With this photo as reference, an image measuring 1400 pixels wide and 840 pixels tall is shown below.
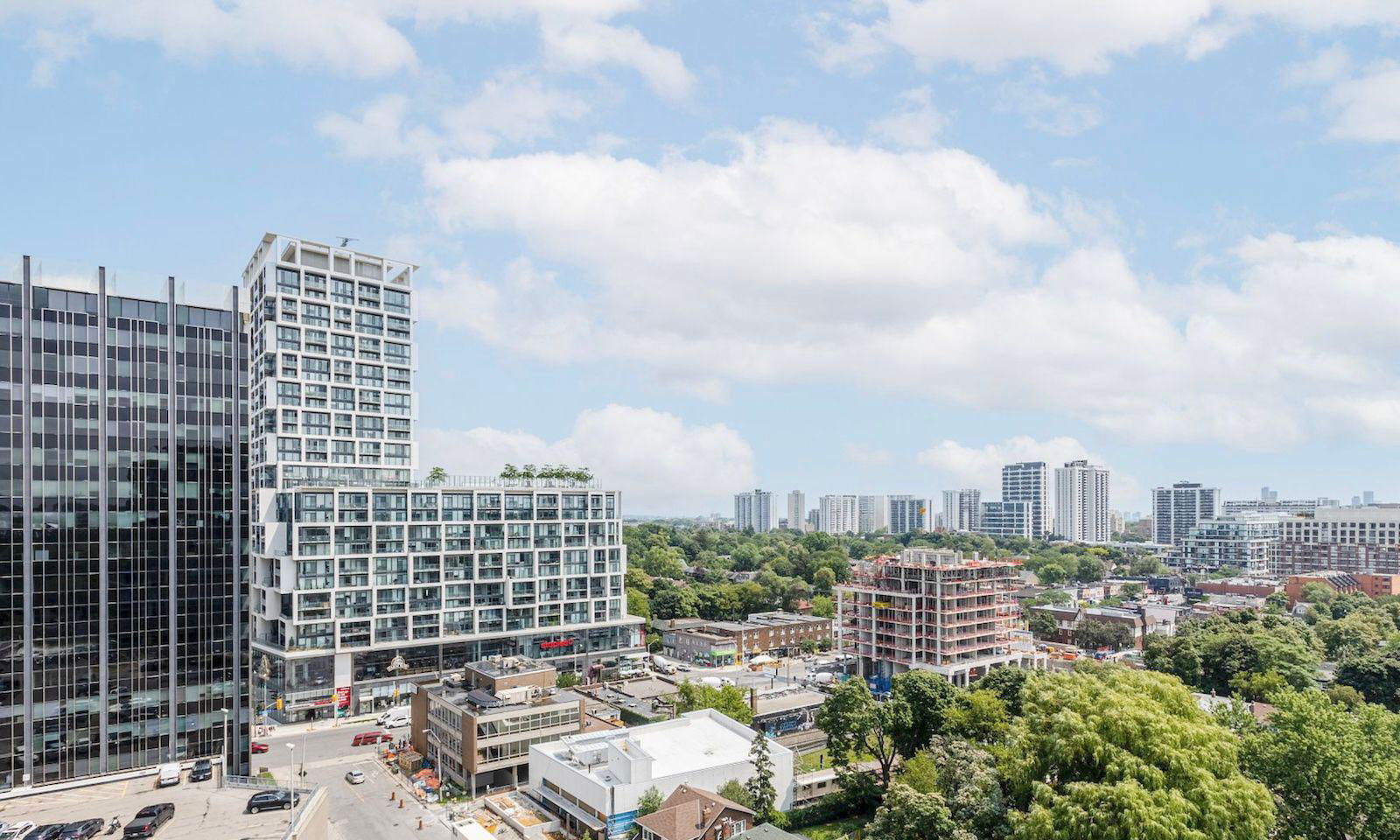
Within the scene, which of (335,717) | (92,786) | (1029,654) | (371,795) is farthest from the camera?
(1029,654)

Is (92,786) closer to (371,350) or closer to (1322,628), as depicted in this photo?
(371,350)

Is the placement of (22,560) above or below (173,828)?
above

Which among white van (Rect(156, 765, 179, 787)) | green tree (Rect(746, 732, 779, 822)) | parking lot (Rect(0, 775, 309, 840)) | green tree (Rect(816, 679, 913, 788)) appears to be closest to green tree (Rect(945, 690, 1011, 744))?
green tree (Rect(816, 679, 913, 788))

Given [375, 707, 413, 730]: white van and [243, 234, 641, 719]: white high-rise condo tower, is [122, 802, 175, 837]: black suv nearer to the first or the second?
[375, 707, 413, 730]: white van

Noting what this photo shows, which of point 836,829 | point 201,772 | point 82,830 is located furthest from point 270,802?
point 836,829

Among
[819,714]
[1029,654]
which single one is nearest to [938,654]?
[1029,654]

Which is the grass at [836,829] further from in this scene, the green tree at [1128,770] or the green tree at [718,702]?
the green tree at [1128,770]
